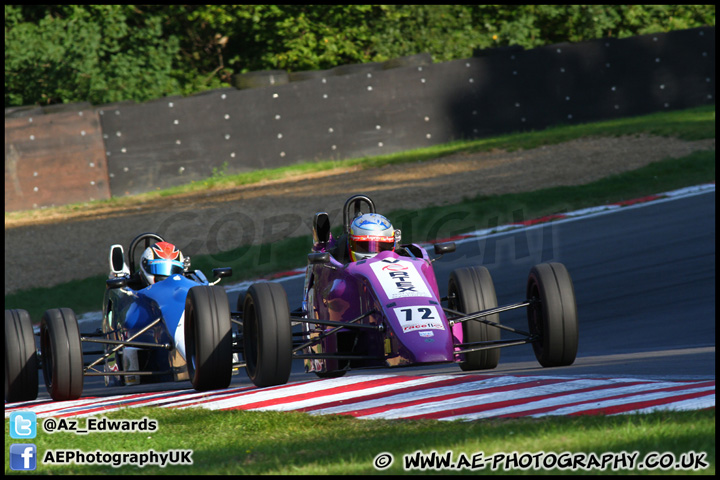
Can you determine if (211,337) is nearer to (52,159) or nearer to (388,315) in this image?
(388,315)

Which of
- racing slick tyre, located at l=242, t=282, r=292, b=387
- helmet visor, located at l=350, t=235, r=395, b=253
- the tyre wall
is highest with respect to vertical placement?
the tyre wall

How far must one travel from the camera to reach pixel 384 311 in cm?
745

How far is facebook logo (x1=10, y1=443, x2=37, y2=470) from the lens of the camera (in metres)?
5.57

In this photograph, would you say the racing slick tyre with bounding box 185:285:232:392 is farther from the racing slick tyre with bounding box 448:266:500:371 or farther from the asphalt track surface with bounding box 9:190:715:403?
the racing slick tyre with bounding box 448:266:500:371

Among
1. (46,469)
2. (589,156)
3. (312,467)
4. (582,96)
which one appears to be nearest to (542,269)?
(312,467)

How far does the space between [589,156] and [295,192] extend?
18.1ft

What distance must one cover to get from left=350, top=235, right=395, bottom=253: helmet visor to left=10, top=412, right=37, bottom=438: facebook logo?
9.02 feet

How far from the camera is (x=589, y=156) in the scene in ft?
64.0

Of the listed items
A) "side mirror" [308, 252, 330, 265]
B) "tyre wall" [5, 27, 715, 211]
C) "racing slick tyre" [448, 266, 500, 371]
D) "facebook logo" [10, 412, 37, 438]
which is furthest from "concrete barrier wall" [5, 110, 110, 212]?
"facebook logo" [10, 412, 37, 438]

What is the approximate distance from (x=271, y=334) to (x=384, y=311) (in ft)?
2.69

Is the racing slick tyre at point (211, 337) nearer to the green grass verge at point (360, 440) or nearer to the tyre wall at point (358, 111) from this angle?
the green grass verge at point (360, 440)

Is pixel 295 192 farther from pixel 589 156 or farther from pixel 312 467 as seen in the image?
pixel 312 467

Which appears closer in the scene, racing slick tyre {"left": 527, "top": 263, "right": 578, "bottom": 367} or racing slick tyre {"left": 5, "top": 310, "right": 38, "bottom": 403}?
racing slick tyre {"left": 527, "top": 263, "right": 578, "bottom": 367}

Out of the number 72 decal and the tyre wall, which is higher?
the tyre wall
